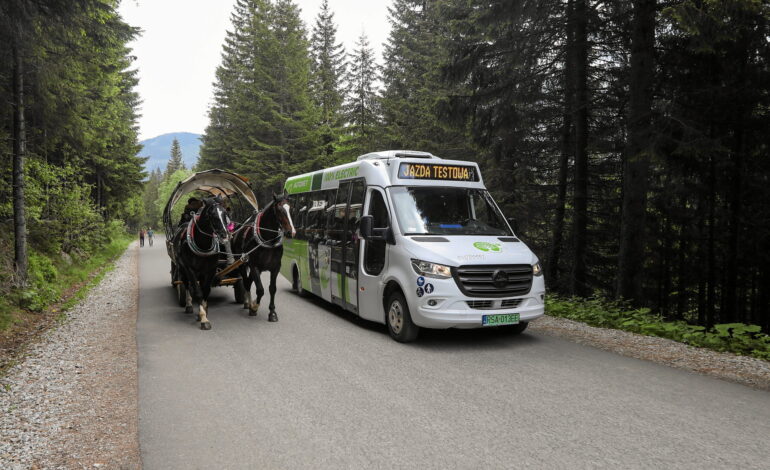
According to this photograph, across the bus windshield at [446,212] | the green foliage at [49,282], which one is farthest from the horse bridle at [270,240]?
the green foliage at [49,282]

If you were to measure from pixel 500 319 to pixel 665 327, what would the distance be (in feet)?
11.0

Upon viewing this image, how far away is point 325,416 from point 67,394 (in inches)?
120

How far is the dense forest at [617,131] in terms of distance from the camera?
1052 centimetres

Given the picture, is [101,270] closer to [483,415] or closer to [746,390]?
[483,415]

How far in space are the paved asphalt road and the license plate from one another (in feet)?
1.33

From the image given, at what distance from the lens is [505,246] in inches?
301

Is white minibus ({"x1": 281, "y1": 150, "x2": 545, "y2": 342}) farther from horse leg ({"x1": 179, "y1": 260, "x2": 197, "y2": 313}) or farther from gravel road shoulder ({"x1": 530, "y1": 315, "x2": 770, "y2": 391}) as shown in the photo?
horse leg ({"x1": 179, "y1": 260, "x2": 197, "y2": 313})

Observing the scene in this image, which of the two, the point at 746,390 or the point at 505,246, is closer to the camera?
the point at 746,390

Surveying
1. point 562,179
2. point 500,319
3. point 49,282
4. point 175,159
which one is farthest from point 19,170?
point 175,159

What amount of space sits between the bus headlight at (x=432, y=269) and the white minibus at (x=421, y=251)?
1 cm

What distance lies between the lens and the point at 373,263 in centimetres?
830

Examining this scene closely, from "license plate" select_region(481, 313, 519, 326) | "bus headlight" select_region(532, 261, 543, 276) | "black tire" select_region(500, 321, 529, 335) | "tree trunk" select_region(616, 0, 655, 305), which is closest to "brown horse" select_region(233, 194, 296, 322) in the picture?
"license plate" select_region(481, 313, 519, 326)

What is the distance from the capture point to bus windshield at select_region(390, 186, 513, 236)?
7.95 meters

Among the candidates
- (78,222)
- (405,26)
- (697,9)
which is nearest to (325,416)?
(697,9)
